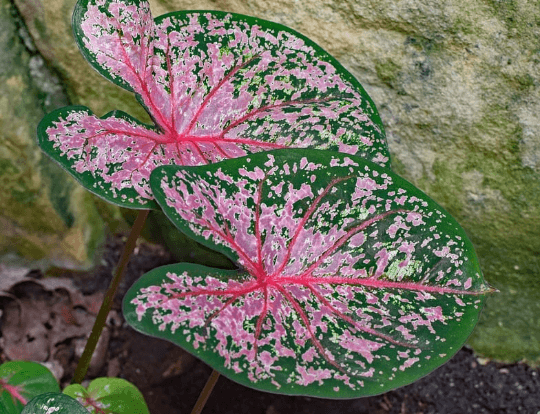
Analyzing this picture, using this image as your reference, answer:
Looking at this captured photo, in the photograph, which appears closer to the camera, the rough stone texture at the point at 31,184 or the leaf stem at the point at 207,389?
the leaf stem at the point at 207,389

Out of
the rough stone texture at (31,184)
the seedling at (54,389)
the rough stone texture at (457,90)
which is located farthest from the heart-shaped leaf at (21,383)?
the rough stone texture at (457,90)

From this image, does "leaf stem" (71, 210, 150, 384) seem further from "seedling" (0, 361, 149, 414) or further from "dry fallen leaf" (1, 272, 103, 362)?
"dry fallen leaf" (1, 272, 103, 362)

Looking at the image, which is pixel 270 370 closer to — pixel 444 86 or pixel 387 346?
pixel 387 346

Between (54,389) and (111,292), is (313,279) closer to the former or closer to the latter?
(111,292)

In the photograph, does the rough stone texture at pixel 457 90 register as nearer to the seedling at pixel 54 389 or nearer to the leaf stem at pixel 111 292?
the leaf stem at pixel 111 292

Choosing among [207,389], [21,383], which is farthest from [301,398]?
[21,383]

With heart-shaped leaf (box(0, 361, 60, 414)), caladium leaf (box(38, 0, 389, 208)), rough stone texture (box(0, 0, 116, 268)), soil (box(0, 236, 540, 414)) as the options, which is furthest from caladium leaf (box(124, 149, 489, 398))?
rough stone texture (box(0, 0, 116, 268))

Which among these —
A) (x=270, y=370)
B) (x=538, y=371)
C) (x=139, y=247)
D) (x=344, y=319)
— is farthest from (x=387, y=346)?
(x=139, y=247)
